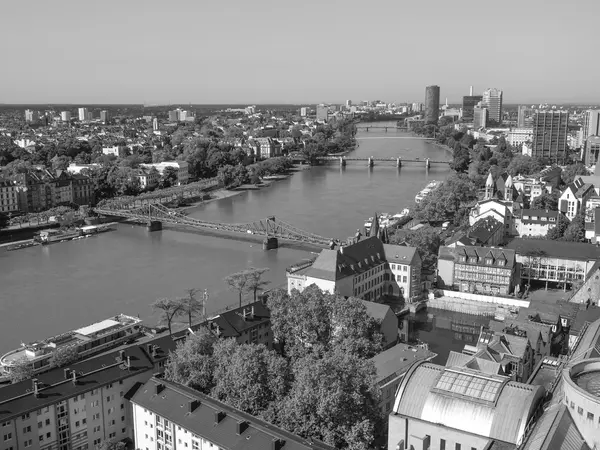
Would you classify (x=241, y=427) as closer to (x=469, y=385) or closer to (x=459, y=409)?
(x=459, y=409)

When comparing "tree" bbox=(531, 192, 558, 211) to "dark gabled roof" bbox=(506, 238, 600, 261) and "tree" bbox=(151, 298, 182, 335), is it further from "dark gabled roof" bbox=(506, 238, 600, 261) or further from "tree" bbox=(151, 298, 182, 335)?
"tree" bbox=(151, 298, 182, 335)

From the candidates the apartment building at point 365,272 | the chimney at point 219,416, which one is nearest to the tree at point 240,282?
the apartment building at point 365,272

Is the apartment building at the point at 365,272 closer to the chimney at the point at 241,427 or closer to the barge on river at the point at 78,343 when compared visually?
the barge on river at the point at 78,343

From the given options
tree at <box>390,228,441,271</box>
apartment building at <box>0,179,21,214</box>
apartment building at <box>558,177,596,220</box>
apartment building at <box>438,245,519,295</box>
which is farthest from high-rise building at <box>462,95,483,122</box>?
apartment building at <box>438,245,519,295</box>

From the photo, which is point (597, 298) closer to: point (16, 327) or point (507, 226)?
point (507, 226)

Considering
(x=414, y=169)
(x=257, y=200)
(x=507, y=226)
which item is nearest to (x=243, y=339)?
(x=507, y=226)

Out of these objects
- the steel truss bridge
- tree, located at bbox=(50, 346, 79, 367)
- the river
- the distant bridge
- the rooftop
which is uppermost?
the distant bridge
